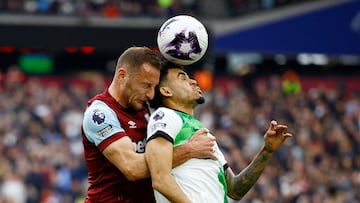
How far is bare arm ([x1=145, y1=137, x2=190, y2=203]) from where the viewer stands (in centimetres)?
633

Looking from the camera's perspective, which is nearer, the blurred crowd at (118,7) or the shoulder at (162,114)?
the shoulder at (162,114)

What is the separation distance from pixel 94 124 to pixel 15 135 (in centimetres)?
1299

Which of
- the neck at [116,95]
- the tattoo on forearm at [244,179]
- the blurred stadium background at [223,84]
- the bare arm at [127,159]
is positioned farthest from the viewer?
the blurred stadium background at [223,84]

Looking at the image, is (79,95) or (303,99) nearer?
(79,95)

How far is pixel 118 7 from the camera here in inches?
1017

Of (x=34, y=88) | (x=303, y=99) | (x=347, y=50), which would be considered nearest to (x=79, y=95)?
(x=34, y=88)

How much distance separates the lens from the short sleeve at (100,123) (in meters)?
6.68

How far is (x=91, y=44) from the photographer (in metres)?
24.1

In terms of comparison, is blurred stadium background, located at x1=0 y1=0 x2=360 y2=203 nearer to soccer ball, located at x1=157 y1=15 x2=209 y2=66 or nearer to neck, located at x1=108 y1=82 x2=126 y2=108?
neck, located at x1=108 y1=82 x2=126 y2=108

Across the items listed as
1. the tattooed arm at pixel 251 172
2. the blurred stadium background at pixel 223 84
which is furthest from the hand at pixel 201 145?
the blurred stadium background at pixel 223 84

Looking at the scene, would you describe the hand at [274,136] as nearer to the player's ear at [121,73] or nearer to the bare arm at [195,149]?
the bare arm at [195,149]

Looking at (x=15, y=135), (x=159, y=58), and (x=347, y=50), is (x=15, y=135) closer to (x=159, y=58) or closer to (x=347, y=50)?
(x=347, y=50)

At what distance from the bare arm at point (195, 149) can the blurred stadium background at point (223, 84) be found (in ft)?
33.4

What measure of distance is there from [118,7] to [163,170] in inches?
777
